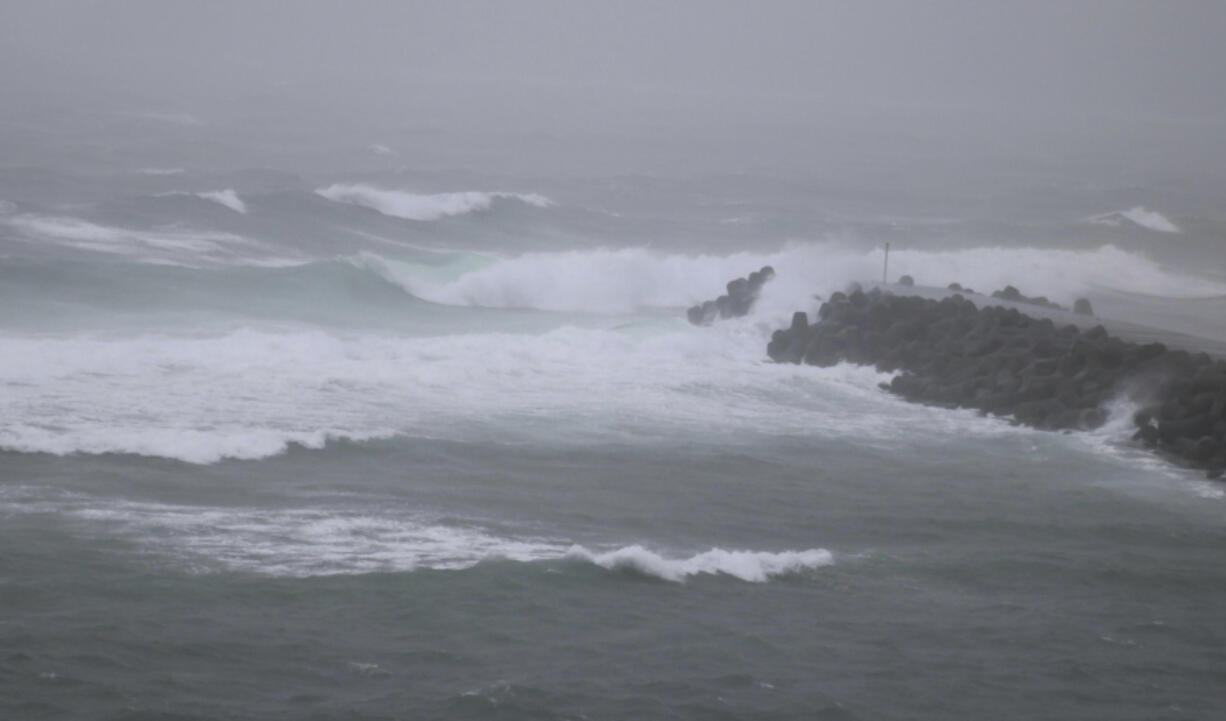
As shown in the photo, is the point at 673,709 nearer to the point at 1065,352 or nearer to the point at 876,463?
the point at 876,463

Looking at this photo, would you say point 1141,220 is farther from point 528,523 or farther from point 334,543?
point 334,543

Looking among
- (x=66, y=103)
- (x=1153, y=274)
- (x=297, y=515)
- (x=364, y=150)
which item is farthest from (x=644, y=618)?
(x=66, y=103)

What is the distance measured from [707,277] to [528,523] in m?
19.9

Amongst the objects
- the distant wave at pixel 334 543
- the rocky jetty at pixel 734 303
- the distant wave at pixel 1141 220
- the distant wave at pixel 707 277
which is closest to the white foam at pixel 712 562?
the distant wave at pixel 334 543

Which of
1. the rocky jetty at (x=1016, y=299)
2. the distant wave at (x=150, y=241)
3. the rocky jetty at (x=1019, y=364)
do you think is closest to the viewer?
the rocky jetty at (x=1019, y=364)

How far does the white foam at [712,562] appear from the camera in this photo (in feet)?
38.5

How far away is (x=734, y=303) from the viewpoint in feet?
86.8

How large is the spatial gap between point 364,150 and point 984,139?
52904mm

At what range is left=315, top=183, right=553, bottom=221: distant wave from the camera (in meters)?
39.1

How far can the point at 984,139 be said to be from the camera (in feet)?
324

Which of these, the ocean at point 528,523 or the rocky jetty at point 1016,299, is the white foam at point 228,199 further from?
the rocky jetty at point 1016,299

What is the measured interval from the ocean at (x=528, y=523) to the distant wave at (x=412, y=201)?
1100 centimetres

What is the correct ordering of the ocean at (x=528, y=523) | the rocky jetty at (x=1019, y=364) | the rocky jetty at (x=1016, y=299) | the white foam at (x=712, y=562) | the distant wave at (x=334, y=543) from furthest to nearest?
the rocky jetty at (x=1016, y=299) → the rocky jetty at (x=1019, y=364) → the white foam at (x=712, y=562) → the distant wave at (x=334, y=543) → the ocean at (x=528, y=523)

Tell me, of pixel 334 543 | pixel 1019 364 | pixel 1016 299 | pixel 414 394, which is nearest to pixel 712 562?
pixel 334 543
